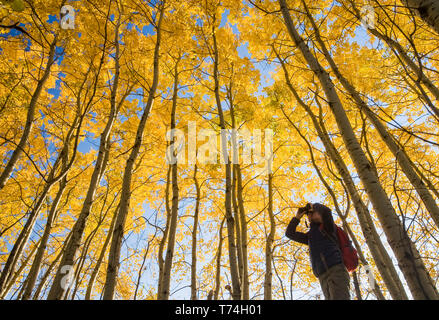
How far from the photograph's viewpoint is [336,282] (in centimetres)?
246

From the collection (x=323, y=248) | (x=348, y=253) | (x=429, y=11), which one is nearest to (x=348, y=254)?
(x=348, y=253)

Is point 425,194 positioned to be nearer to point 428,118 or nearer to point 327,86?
point 327,86

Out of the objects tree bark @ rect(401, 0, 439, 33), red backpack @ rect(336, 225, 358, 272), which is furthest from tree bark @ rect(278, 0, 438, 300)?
red backpack @ rect(336, 225, 358, 272)

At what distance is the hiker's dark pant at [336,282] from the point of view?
241cm

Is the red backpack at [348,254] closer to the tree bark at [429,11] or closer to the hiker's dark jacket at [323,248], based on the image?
the hiker's dark jacket at [323,248]

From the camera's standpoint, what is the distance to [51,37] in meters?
4.83

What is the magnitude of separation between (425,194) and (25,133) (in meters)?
5.56

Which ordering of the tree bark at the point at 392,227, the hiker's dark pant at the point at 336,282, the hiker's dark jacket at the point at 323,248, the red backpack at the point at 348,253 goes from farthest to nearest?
1. the red backpack at the point at 348,253
2. the hiker's dark jacket at the point at 323,248
3. the hiker's dark pant at the point at 336,282
4. the tree bark at the point at 392,227

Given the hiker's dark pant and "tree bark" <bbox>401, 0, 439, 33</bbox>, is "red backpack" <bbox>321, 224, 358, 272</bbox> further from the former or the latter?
"tree bark" <bbox>401, 0, 439, 33</bbox>

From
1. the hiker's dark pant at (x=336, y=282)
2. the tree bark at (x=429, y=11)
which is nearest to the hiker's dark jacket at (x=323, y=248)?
the hiker's dark pant at (x=336, y=282)

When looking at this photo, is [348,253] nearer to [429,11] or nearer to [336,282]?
[336,282]

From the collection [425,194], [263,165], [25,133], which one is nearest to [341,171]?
[425,194]

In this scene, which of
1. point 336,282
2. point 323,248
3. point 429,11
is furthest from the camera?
point 323,248
